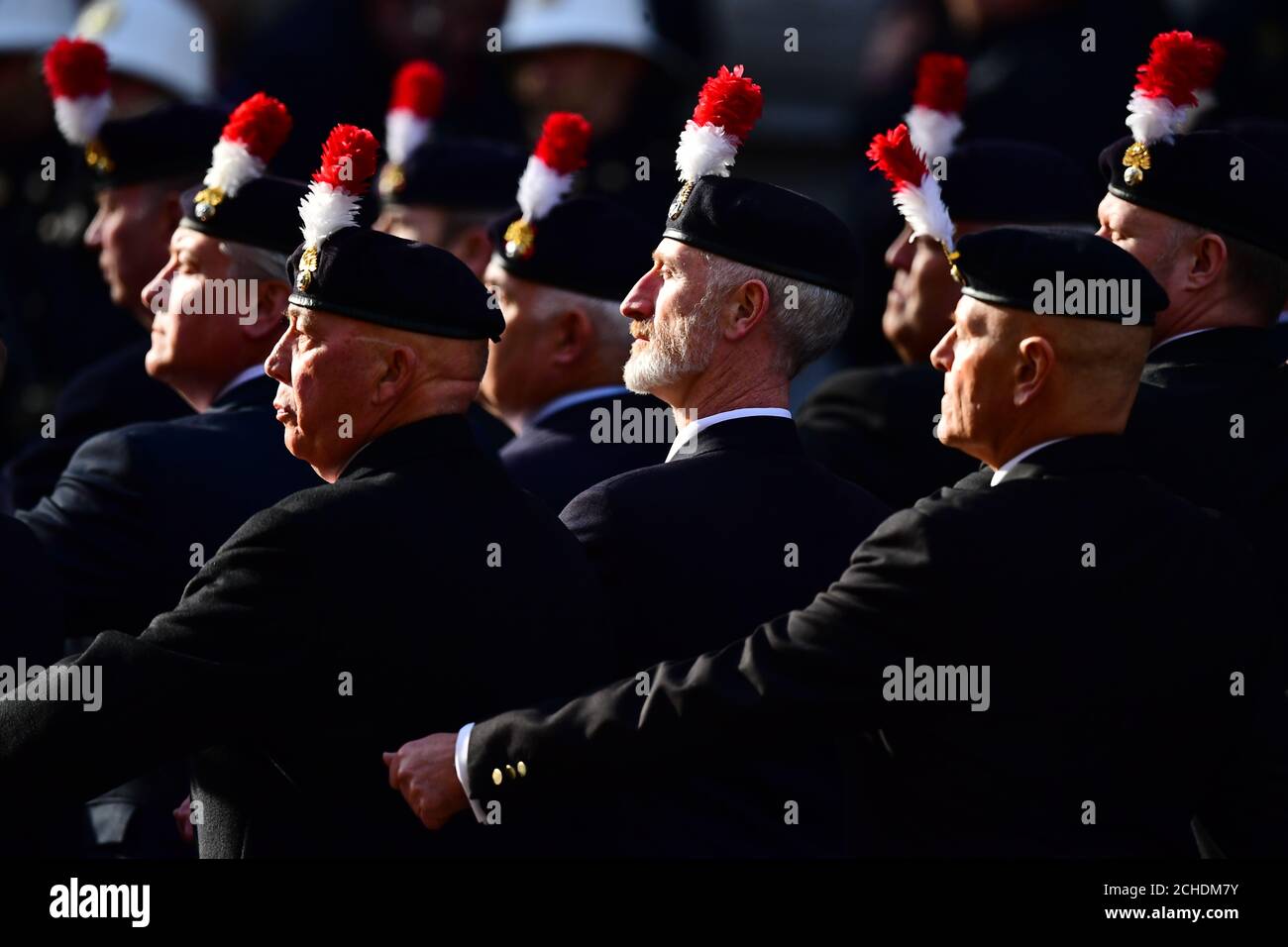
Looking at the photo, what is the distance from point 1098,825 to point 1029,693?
0.88ft

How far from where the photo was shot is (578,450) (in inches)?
219

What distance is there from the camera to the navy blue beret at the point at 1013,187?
6.07m

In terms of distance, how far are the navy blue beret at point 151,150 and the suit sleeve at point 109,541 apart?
1.51 metres

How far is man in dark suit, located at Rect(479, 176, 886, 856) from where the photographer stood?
4289mm

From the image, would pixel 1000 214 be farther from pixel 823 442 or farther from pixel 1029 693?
pixel 1029 693

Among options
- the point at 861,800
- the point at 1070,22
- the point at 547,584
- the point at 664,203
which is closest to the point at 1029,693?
the point at 861,800

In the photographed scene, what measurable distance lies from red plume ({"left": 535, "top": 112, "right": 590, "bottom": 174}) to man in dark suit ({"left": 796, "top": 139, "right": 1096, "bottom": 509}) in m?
0.90

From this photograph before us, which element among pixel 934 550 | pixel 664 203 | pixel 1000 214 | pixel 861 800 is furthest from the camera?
pixel 664 203

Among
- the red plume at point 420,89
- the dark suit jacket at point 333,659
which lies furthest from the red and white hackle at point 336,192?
the red plume at point 420,89

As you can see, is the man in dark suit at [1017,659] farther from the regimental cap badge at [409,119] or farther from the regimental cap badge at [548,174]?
the regimental cap badge at [409,119]

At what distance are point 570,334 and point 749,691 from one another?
2306 mm

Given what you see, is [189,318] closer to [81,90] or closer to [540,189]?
[540,189]

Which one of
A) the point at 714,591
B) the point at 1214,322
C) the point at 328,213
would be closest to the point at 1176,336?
the point at 1214,322
